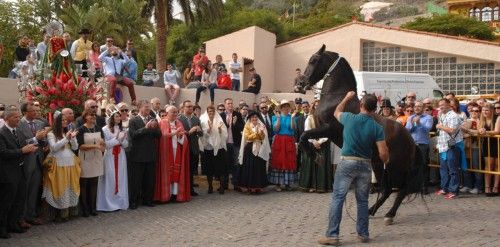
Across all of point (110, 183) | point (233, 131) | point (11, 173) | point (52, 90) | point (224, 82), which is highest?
point (224, 82)

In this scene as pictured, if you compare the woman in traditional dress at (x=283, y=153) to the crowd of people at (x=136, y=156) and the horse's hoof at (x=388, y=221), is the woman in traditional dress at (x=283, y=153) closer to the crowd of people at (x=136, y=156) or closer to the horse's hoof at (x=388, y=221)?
the crowd of people at (x=136, y=156)

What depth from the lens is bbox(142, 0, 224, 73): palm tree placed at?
2384 centimetres

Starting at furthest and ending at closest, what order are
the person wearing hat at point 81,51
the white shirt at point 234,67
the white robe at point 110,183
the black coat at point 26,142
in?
the white shirt at point 234,67, the person wearing hat at point 81,51, the white robe at point 110,183, the black coat at point 26,142

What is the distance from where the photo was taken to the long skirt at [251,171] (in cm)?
1238

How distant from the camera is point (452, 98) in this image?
12234 millimetres

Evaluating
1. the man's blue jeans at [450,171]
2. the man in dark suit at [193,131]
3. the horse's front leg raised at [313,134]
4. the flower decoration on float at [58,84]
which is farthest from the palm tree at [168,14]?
the horse's front leg raised at [313,134]

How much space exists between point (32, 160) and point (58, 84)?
7.82 feet

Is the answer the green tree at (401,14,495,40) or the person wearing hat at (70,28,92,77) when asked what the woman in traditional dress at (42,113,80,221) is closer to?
the person wearing hat at (70,28,92,77)

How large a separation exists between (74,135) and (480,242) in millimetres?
6142

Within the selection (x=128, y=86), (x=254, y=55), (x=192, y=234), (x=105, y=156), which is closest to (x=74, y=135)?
(x=105, y=156)

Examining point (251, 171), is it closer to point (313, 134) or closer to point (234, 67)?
point (313, 134)

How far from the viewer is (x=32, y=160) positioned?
348 inches

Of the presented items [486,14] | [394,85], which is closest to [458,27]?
[486,14]

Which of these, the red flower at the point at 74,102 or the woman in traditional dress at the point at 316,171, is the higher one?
the red flower at the point at 74,102
